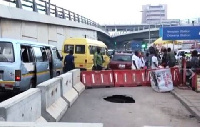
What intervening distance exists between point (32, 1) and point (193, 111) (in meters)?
14.1

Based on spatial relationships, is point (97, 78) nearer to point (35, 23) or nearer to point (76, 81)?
point (76, 81)

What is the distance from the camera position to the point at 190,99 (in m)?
10.7

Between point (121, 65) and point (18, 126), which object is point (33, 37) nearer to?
point (121, 65)

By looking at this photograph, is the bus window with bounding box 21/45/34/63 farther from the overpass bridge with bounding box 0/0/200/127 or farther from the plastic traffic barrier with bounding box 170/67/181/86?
the plastic traffic barrier with bounding box 170/67/181/86

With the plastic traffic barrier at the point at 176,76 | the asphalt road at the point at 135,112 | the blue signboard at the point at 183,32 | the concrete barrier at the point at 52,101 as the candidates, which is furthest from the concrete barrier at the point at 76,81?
the blue signboard at the point at 183,32

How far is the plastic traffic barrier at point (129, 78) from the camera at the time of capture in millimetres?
15000

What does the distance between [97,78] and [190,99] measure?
5.03 meters

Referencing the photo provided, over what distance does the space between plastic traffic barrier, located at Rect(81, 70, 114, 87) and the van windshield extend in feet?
17.4

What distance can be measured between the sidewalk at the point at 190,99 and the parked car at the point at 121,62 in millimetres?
8143

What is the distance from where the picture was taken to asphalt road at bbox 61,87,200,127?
308 inches

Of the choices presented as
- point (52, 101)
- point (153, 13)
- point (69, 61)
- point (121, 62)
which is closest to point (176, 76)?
point (69, 61)

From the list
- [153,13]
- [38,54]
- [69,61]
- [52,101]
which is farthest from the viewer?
[153,13]

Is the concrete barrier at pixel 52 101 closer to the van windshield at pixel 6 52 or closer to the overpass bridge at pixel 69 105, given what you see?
the overpass bridge at pixel 69 105

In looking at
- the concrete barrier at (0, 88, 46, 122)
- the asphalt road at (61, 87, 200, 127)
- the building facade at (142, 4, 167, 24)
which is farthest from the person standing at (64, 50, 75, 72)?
the building facade at (142, 4, 167, 24)
